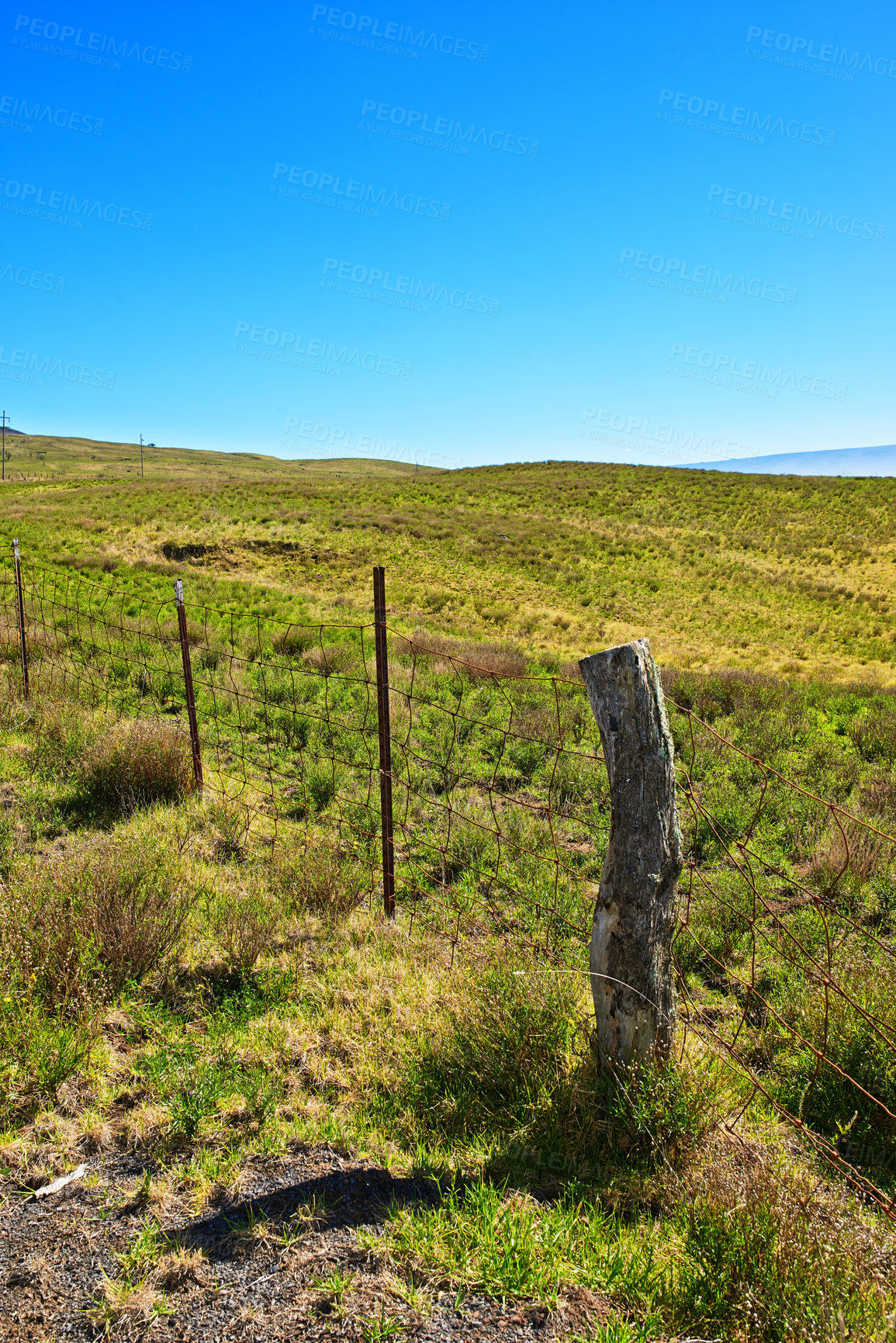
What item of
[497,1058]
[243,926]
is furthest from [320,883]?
[497,1058]

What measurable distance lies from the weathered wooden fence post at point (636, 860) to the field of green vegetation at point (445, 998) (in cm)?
14

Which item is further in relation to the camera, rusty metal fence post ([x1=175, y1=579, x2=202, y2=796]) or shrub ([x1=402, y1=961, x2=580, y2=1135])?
rusty metal fence post ([x1=175, y1=579, x2=202, y2=796])

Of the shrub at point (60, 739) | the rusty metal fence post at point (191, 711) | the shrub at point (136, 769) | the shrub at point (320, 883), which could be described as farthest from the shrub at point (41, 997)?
the shrub at point (60, 739)

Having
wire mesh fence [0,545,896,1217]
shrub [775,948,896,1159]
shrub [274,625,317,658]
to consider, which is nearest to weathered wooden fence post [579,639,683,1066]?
wire mesh fence [0,545,896,1217]

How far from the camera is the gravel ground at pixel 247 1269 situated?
1.86 metres

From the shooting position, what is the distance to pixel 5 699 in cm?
740

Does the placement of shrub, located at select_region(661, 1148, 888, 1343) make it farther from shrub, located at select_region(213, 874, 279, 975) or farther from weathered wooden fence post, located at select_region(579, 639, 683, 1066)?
shrub, located at select_region(213, 874, 279, 975)

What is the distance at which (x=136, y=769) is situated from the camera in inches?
217

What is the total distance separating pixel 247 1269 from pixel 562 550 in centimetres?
3355

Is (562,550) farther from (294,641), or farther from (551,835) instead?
(551,835)

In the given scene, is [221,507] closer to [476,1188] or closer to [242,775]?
[242,775]

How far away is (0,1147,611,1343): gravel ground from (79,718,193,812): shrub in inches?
133

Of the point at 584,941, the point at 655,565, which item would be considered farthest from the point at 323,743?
the point at 655,565

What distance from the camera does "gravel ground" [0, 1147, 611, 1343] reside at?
6.10 ft
